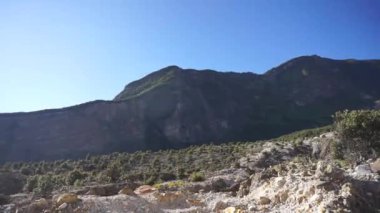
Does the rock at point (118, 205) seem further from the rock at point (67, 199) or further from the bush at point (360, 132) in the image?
the bush at point (360, 132)

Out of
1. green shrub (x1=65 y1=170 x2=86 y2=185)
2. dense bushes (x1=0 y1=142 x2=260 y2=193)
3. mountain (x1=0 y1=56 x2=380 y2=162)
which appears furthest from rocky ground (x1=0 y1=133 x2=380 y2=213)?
mountain (x1=0 y1=56 x2=380 y2=162)

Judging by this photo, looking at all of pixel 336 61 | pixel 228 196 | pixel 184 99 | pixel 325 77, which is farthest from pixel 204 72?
pixel 228 196

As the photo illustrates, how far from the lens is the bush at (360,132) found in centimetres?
3669

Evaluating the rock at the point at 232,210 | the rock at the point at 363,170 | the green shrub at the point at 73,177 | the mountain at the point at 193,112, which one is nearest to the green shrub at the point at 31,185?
the green shrub at the point at 73,177

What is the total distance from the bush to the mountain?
229 ft

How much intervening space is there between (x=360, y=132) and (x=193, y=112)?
87.7 meters

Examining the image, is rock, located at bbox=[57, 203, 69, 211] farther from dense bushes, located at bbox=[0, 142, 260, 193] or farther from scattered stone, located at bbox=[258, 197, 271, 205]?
dense bushes, located at bbox=[0, 142, 260, 193]

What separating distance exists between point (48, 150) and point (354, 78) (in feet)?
354

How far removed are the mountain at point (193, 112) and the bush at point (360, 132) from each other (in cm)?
6985

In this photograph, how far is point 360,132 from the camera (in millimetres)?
36875

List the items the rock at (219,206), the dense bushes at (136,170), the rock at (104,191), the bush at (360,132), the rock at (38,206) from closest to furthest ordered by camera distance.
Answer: the rock at (38,206), the rock at (219,206), the rock at (104,191), the bush at (360,132), the dense bushes at (136,170)

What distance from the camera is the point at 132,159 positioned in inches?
2475

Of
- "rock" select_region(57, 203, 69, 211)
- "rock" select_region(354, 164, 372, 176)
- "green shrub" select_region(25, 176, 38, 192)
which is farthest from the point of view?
"green shrub" select_region(25, 176, 38, 192)

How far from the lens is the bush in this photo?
36.7m
